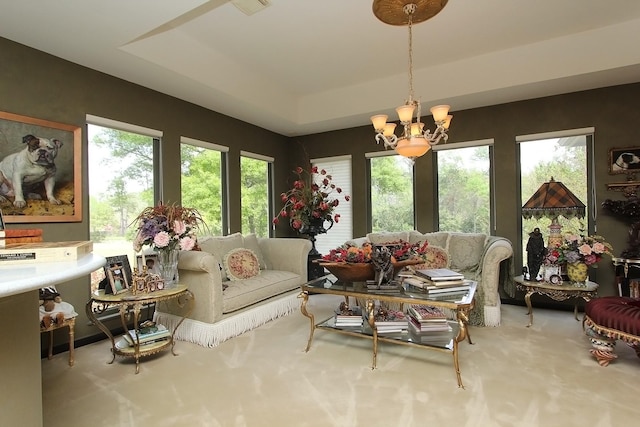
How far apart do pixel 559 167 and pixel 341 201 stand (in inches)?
114

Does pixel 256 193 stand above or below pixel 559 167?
below

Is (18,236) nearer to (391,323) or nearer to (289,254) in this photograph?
(391,323)

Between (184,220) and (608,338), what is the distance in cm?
335

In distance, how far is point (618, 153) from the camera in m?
3.56

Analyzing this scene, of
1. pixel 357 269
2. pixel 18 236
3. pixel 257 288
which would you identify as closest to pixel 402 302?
pixel 357 269

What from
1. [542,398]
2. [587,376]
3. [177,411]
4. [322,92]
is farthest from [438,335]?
[322,92]

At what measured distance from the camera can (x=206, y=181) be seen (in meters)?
4.27

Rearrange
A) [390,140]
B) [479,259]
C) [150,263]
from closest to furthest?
[150,263] < [390,140] < [479,259]

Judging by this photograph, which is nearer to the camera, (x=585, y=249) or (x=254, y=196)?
(x=585, y=249)

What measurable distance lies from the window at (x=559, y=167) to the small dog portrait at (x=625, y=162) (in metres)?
0.22

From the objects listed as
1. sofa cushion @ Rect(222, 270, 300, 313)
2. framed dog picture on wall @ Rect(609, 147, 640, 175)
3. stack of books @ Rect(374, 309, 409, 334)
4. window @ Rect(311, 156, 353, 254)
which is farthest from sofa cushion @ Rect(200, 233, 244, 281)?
framed dog picture on wall @ Rect(609, 147, 640, 175)

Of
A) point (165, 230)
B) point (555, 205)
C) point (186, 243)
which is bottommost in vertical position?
point (186, 243)

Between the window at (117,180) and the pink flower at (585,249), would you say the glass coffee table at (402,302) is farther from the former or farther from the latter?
the window at (117,180)

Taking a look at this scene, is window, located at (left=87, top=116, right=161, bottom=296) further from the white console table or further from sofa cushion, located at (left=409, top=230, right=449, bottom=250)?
sofa cushion, located at (left=409, top=230, right=449, bottom=250)
